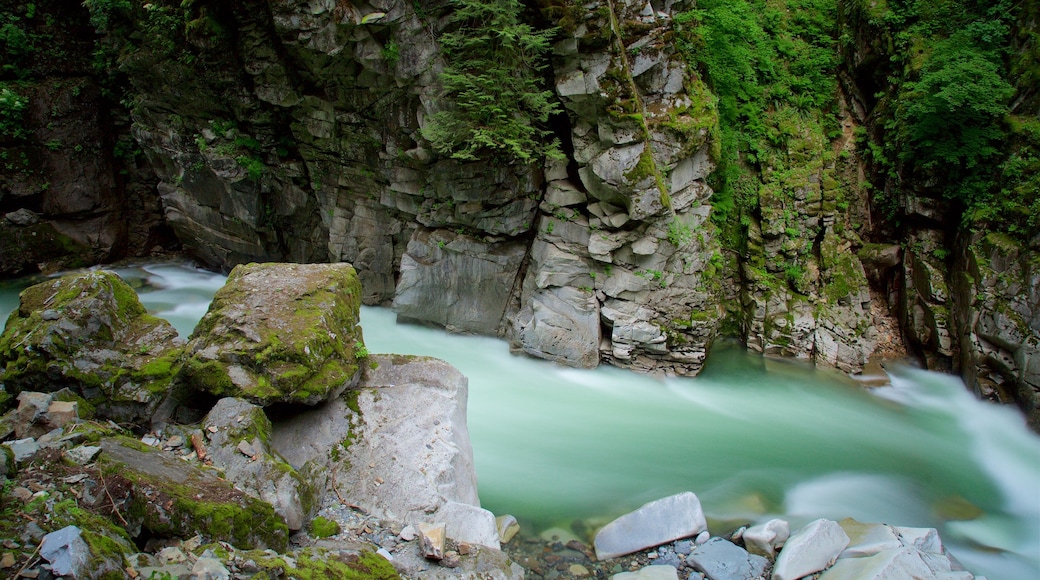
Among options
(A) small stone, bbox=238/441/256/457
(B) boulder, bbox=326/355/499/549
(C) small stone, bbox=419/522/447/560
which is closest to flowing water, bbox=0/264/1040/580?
(B) boulder, bbox=326/355/499/549

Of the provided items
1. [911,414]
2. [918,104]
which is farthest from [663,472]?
[918,104]

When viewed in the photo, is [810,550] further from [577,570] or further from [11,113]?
[11,113]

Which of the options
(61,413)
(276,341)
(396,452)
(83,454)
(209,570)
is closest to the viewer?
(209,570)

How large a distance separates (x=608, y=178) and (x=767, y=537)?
19.4 feet

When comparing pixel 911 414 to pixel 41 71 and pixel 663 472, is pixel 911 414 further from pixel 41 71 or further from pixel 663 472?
pixel 41 71

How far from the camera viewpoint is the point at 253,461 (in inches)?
170

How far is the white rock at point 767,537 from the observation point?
227 inches

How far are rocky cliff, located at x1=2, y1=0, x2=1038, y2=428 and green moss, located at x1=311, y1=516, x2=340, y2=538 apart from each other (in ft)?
20.6

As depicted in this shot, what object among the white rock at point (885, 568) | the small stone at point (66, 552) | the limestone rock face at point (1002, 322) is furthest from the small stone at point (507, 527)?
the limestone rock face at point (1002, 322)

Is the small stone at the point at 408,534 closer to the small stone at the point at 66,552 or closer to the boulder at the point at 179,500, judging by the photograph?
the boulder at the point at 179,500

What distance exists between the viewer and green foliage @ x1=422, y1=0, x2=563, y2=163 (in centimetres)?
874

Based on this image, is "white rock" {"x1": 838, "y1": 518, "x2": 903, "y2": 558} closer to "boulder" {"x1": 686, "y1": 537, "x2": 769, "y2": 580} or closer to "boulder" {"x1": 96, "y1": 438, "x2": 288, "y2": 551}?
"boulder" {"x1": 686, "y1": 537, "x2": 769, "y2": 580}

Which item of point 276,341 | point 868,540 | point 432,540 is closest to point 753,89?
point 868,540

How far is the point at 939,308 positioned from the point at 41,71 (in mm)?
21281
